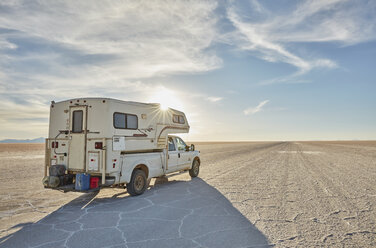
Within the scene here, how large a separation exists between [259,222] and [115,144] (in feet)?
14.6

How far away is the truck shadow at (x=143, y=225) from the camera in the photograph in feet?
15.1

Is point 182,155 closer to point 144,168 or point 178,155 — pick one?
point 178,155

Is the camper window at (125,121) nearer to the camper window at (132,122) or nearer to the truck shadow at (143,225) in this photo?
the camper window at (132,122)

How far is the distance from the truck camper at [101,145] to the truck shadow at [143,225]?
2.47 ft

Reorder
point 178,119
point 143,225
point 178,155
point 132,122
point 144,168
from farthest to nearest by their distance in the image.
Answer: point 178,119, point 178,155, point 144,168, point 132,122, point 143,225

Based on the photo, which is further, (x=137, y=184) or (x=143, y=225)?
(x=137, y=184)

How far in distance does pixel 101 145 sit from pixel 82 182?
1152mm

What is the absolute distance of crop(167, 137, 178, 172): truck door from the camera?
1022 centimetres

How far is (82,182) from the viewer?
23.8 ft

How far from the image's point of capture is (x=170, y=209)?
21.8 feet

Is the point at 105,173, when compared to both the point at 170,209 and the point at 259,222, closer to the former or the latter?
the point at 170,209

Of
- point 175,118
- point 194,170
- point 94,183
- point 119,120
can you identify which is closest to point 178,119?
point 175,118

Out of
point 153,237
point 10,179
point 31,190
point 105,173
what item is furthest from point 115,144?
point 10,179

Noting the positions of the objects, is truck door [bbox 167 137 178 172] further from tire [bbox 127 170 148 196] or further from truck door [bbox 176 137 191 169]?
tire [bbox 127 170 148 196]
